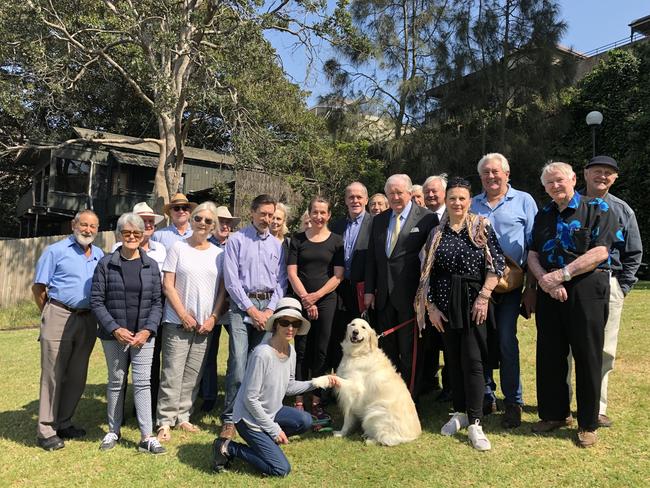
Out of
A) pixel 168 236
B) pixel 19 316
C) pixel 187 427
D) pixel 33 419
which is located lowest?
pixel 19 316

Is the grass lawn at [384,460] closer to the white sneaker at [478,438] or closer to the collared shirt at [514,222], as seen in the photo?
the white sneaker at [478,438]

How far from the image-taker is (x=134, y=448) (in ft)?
14.9

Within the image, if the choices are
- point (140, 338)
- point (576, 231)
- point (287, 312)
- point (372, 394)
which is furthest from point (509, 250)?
point (140, 338)

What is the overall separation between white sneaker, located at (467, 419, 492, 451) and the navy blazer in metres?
2.98

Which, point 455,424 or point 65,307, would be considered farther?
point 65,307

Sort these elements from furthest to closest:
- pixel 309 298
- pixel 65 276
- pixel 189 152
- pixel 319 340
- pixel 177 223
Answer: pixel 189 152 → pixel 177 223 → pixel 319 340 → pixel 309 298 → pixel 65 276

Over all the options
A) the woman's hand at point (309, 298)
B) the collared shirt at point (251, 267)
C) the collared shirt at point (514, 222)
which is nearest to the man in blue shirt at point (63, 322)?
the collared shirt at point (251, 267)

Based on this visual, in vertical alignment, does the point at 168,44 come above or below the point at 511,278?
above

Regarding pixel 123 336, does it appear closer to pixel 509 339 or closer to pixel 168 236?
pixel 168 236

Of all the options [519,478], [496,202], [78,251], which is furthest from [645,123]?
[78,251]

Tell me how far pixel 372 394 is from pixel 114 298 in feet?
8.18

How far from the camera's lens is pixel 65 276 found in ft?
15.5

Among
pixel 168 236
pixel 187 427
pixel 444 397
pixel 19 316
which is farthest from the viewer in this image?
pixel 19 316

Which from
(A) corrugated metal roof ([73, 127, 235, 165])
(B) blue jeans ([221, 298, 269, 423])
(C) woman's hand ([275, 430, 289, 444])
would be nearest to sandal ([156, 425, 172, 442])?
(B) blue jeans ([221, 298, 269, 423])
